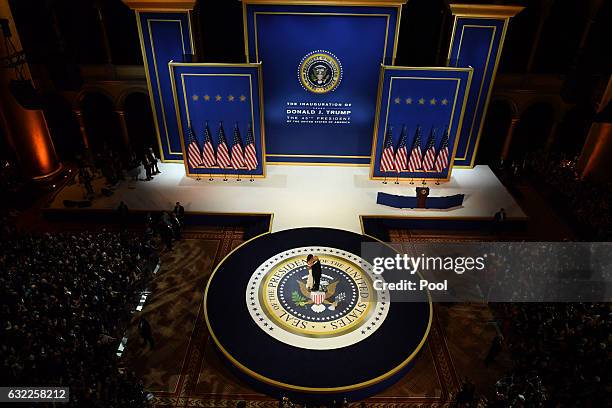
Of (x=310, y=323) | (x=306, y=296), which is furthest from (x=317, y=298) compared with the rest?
(x=310, y=323)

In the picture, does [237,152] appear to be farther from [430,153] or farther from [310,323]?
[310,323]

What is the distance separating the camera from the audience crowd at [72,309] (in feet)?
28.9

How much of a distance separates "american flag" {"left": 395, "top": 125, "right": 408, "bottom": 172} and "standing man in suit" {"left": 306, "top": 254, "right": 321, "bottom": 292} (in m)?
7.31

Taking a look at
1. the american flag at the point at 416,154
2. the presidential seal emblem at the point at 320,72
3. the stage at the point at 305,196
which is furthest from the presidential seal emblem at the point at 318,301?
the presidential seal emblem at the point at 320,72

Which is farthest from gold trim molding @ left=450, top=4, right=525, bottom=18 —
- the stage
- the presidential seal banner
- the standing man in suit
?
the standing man in suit

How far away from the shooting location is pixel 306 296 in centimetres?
1109

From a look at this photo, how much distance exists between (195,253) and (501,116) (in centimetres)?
1289

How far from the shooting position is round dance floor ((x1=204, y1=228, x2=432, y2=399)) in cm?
938

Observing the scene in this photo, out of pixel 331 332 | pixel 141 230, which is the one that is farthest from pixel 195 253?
pixel 331 332

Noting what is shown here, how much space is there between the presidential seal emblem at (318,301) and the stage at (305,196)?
239 cm

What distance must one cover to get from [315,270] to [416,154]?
7.75m

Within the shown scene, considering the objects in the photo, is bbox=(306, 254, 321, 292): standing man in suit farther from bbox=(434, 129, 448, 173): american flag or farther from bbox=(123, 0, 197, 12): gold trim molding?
→ bbox=(123, 0, 197, 12): gold trim molding

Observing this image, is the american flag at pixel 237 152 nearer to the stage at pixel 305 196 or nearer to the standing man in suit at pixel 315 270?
the stage at pixel 305 196

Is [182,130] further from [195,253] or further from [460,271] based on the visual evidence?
[460,271]
